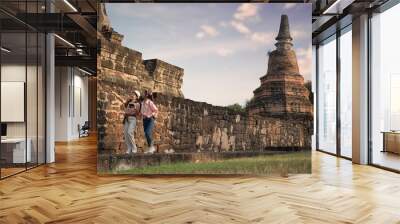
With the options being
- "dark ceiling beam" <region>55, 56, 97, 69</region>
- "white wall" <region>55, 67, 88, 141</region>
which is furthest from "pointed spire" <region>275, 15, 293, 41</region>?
"white wall" <region>55, 67, 88, 141</region>

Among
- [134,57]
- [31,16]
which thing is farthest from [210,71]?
[31,16]

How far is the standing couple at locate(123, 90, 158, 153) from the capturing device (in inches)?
276

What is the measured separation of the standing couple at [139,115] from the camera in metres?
7.02

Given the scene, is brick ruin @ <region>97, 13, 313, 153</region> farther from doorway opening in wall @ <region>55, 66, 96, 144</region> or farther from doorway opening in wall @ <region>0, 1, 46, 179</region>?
doorway opening in wall @ <region>55, 66, 96, 144</region>

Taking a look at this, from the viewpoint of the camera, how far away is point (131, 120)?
7.04 meters

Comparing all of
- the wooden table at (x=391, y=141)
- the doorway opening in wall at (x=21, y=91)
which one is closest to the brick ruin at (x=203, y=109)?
the doorway opening in wall at (x=21, y=91)

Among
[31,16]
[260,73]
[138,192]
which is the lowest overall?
[138,192]

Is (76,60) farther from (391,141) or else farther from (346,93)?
(391,141)

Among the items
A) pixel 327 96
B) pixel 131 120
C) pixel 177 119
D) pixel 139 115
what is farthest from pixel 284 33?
pixel 327 96

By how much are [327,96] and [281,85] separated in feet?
15.2

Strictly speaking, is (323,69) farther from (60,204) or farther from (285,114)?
(60,204)

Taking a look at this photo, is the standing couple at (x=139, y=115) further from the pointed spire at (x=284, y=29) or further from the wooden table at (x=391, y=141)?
the wooden table at (x=391, y=141)

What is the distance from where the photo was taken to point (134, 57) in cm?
709

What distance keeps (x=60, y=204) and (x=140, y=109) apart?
2.63 metres
